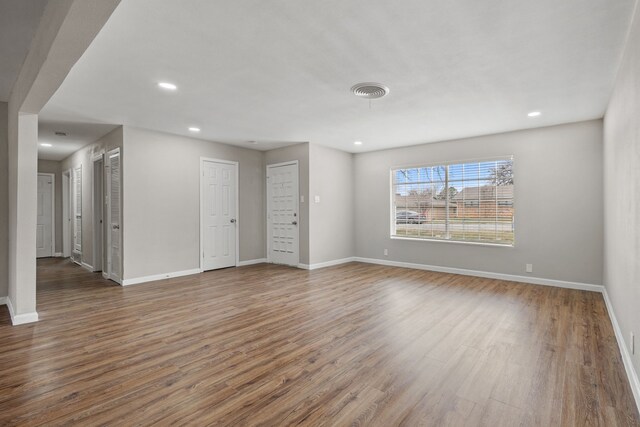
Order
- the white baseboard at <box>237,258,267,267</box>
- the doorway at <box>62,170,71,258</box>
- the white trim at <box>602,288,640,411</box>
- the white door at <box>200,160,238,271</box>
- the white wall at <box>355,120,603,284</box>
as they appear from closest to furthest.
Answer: the white trim at <box>602,288,640,411</box> < the white wall at <box>355,120,603,284</box> < the white door at <box>200,160,238,271</box> < the white baseboard at <box>237,258,267,267</box> < the doorway at <box>62,170,71,258</box>

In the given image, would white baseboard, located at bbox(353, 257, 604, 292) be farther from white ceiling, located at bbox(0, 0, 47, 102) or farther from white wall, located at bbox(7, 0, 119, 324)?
white ceiling, located at bbox(0, 0, 47, 102)

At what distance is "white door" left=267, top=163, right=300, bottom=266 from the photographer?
258 inches

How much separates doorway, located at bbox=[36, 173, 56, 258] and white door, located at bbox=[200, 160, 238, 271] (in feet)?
16.8

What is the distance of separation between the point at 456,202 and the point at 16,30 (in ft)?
20.1

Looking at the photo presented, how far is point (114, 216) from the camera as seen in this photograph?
17.5ft

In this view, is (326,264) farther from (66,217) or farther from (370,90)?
(66,217)

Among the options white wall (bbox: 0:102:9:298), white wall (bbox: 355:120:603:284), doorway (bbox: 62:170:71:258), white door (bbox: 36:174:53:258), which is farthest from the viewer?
doorway (bbox: 62:170:71:258)

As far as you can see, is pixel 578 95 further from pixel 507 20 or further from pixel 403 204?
Answer: pixel 403 204

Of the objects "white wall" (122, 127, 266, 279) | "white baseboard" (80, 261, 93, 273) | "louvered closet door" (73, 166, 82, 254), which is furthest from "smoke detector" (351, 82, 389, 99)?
"louvered closet door" (73, 166, 82, 254)

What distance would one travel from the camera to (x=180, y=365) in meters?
2.44

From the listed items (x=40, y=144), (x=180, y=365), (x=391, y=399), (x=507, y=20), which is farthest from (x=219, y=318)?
(x=40, y=144)

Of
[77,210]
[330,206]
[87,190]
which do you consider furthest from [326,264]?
[77,210]

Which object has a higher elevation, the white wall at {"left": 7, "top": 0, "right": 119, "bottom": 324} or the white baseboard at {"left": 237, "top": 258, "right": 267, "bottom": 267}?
the white wall at {"left": 7, "top": 0, "right": 119, "bottom": 324}

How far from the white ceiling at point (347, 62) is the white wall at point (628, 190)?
0.26 m
